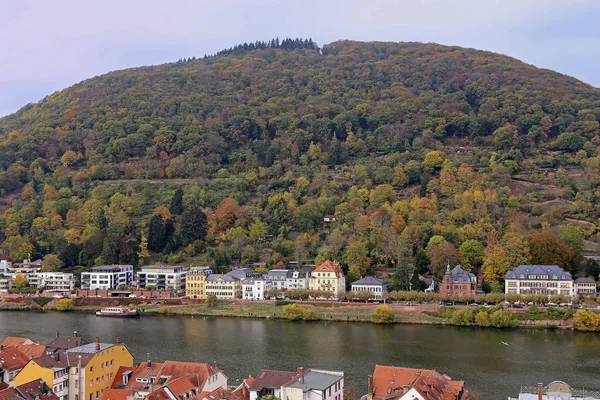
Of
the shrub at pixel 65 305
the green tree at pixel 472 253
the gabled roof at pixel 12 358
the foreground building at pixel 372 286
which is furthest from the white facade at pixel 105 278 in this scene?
the gabled roof at pixel 12 358

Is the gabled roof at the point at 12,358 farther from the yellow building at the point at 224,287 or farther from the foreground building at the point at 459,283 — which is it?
the foreground building at the point at 459,283

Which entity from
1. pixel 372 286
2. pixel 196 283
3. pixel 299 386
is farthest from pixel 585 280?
pixel 299 386

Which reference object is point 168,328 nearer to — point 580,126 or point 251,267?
point 251,267

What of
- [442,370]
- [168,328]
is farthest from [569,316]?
[168,328]

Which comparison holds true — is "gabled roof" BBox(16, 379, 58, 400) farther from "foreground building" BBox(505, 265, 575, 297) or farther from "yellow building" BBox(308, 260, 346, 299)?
"foreground building" BBox(505, 265, 575, 297)

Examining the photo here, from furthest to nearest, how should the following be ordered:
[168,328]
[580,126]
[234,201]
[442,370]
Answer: [580,126]
[234,201]
[168,328]
[442,370]
